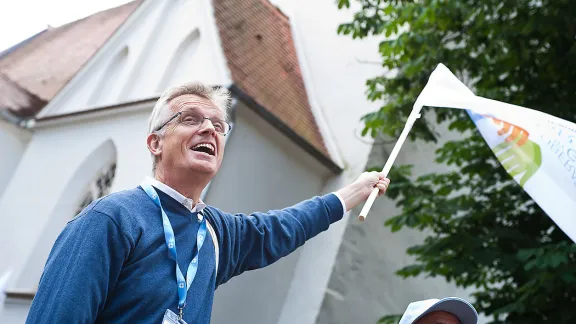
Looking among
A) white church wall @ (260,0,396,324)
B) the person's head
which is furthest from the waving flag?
white church wall @ (260,0,396,324)

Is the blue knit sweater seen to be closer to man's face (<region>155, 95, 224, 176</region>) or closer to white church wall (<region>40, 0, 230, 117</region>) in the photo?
man's face (<region>155, 95, 224, 176</region>)

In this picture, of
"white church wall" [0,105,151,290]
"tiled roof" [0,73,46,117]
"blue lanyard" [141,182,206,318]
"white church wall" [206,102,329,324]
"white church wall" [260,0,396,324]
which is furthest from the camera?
"tiled roof" [0,73,46,117]

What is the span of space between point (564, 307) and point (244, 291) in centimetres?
472

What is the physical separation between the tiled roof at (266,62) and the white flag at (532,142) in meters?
6.76

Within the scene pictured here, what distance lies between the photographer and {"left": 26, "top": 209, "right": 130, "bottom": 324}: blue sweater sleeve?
96.8 inches

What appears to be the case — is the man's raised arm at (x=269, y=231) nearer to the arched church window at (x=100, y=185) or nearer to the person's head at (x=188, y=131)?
the person's head at (x=188, y=131)

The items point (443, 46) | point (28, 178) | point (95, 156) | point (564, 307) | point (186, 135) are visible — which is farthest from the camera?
point (28, 178)

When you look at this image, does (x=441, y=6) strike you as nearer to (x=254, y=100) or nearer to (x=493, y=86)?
(x=493, y=86)

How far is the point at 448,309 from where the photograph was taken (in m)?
3.11

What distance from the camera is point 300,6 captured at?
1469cm

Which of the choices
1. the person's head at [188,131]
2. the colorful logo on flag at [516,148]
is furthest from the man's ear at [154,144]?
the colorful logo on flag at [516,148]

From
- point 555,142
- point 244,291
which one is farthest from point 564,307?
point 244,291

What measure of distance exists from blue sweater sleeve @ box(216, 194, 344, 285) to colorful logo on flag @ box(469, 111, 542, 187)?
156 centimetres

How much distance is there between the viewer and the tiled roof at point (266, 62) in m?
11.8
